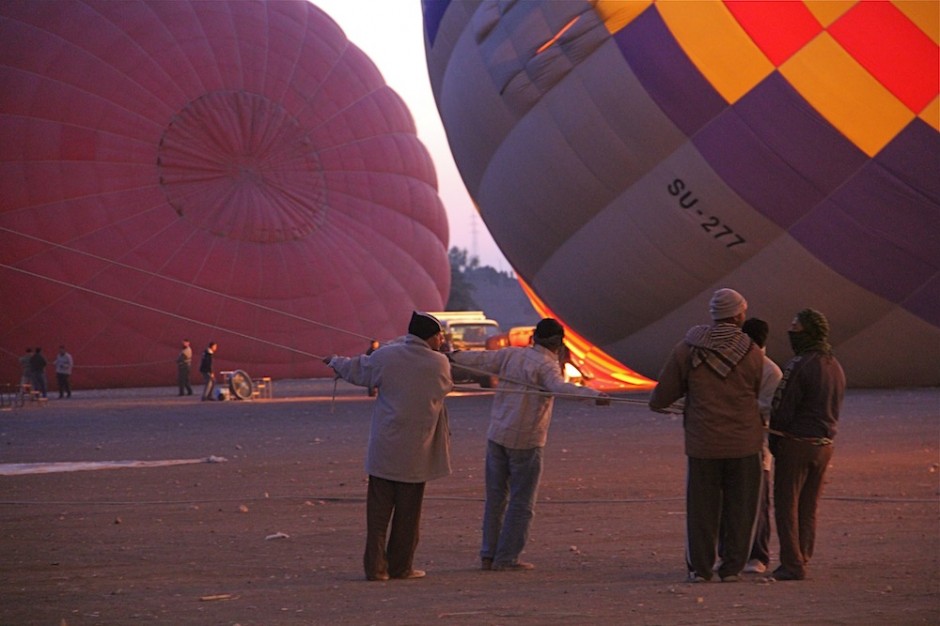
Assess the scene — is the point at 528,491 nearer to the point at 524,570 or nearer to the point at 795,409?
the point at 524,570

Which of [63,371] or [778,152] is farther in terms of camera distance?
[63,371]

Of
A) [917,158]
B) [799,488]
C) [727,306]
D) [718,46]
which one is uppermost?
[718,46]

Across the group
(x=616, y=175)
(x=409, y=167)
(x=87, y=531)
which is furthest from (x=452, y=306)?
(x=87, y=531)

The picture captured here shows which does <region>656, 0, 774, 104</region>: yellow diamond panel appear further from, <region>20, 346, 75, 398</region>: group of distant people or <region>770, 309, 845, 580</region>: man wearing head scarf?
<region>20, 346, 75, 398</region>: group of distant people

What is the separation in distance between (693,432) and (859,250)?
12.4 m

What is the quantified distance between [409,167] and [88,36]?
8761mm

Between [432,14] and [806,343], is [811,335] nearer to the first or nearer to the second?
[806,343]

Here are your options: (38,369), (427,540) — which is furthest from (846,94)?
(38,369)

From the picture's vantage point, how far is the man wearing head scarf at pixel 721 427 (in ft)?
23.3

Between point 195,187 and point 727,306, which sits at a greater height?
point 195,187

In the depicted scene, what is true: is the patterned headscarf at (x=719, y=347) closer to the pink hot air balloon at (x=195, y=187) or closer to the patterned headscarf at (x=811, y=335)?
the patterned headscarf at (x=811, y=335)

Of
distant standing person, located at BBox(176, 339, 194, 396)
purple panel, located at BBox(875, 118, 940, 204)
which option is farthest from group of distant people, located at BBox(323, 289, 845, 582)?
distant standing person, located at BBox(176, 339, 194, 396)

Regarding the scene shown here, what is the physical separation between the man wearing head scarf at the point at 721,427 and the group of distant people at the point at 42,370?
23.0 m

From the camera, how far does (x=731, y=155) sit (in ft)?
61.8
